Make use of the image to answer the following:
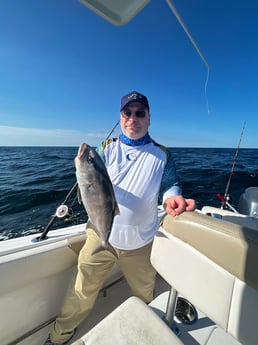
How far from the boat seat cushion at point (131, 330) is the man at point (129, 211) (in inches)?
19.0

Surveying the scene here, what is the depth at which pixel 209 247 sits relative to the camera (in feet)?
3.18

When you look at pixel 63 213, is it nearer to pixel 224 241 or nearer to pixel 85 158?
pixel 85 158

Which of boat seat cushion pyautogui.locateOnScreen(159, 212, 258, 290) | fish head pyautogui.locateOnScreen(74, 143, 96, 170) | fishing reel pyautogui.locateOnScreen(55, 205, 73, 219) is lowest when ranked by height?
fishing reel pyautogui.locateOnScreen(55, 205, 73, 219)

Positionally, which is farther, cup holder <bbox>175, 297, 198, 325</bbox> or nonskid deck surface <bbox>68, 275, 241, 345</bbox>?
cup holder <bbox>175, 297, 198, 325</bbox>

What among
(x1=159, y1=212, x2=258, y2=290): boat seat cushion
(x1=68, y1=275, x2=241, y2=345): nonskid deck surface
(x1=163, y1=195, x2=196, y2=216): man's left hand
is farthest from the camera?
(x1=68, y1=275, x2=241, y2=345): nonskid deck surface

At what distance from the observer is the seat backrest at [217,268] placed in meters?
0.84

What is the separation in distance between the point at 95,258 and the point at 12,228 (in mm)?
3728

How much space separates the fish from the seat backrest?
39 centimetres

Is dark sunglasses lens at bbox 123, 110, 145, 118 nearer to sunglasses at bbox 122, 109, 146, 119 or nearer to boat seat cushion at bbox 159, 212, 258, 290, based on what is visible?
sunglasses at bbox 122, 109, 146, 119

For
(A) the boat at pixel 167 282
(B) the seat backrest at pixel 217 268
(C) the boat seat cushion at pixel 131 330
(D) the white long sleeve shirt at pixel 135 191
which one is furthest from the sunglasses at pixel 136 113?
(C) the boat seat cushion at pixel 131 330

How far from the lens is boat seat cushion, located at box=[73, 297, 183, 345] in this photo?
3.53ft

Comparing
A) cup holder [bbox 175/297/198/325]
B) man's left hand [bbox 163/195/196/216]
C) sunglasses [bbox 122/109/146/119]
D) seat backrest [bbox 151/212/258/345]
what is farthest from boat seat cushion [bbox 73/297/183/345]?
sunglasses [bbox 122/109/146/119]

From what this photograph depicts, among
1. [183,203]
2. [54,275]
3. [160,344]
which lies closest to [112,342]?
[160,344]

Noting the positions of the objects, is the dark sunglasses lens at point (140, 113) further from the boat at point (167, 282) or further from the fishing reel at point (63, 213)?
the fishing reel at point (63, 213)
